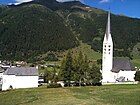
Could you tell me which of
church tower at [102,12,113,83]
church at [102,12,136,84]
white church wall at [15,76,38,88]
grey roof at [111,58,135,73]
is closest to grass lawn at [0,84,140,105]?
white church wall at [15,76,38,88]

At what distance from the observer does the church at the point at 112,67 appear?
102500mm

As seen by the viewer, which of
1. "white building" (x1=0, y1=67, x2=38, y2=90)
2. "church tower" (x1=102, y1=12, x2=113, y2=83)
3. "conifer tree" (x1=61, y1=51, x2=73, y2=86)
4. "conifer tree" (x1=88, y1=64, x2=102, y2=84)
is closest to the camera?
"conifer tree" (x1=61, y1=51, x2=73, y2=86)

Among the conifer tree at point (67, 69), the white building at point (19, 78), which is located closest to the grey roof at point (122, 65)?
the white building at point (19, 78)

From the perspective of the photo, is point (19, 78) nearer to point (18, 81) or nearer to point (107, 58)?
point (18, 81)

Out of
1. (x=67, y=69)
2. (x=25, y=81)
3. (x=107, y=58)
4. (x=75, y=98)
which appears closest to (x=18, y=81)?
(x=25, y=81)

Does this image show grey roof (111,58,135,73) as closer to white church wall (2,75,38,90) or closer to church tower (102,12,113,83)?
church tower (102,12,113,83)

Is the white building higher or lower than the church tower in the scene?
lower

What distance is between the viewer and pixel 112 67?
106 metres

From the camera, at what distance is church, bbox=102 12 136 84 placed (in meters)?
102

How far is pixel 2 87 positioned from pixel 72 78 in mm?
31094

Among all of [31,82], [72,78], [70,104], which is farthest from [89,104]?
[31,82]

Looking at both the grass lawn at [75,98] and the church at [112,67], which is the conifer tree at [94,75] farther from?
the grass lawn at [75,98]

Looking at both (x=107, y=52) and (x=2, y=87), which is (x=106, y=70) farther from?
(x=2, y=87)

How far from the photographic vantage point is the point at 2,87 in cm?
10150
